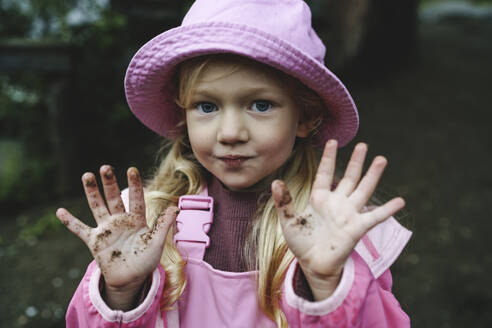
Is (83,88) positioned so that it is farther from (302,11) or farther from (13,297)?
(302,11)

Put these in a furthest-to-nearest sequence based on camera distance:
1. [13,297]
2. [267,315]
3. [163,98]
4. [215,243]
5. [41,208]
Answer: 1. [41,208]
2. [13,297]
3. [163,98]
4. [215,243]
5. [267,315]

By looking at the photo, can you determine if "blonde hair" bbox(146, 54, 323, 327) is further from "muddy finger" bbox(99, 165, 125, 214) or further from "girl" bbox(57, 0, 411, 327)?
"muddy finger" bbox(99, 165, 125, 214)

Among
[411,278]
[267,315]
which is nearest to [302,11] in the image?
[267,315]

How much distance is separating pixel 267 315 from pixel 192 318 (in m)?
0.27

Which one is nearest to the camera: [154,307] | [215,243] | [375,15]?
[154,307]

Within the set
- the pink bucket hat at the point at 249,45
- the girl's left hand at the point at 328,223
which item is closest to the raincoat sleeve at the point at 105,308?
the girl's left hand at the point at 328,223

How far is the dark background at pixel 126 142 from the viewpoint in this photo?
3268 millimetres

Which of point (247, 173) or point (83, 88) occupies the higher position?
point (247, 173)

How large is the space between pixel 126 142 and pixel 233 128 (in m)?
3.55

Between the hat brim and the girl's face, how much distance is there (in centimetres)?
8

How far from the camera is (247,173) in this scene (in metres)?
1.54

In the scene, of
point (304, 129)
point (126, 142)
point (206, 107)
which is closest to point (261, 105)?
point (206, 107)

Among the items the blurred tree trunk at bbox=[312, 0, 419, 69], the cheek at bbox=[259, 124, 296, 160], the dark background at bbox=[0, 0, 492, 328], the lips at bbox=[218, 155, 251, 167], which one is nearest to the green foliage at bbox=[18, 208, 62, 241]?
the dark background at bbox=[0, 0, 492, 328]

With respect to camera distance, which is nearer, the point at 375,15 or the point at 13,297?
the point at 13,297
